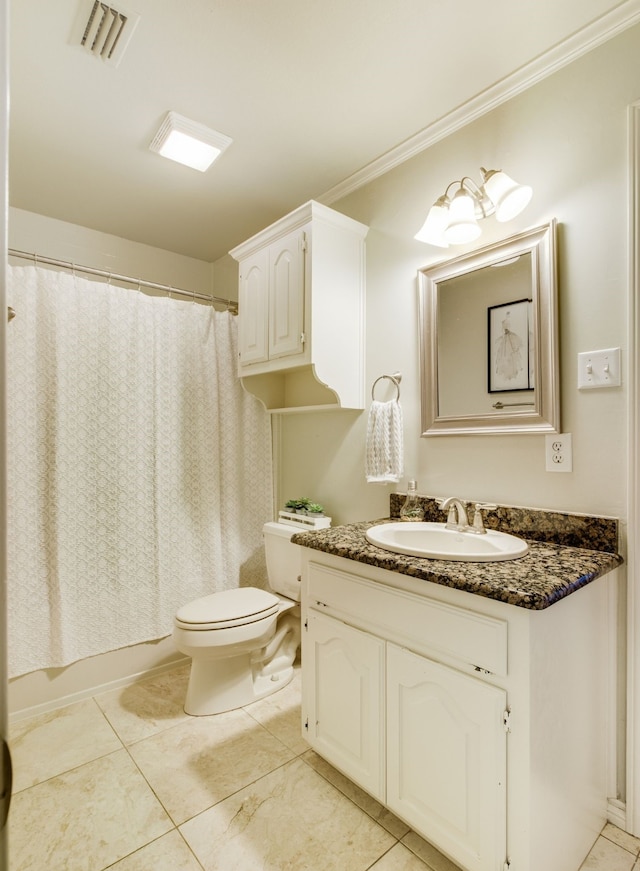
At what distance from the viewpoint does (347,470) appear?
86.1 inches

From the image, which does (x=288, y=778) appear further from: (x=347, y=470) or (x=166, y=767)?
(x=347, y=470)

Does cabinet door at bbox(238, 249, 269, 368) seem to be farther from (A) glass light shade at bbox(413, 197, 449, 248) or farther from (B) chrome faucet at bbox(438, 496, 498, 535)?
(B) chrome faucet at bbox(438, 496, 498, 535)

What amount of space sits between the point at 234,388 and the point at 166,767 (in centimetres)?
172

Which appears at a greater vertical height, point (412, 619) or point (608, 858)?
point (412, 619)

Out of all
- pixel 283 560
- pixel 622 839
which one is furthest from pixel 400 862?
pixel 283 560

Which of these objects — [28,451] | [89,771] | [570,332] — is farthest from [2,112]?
[89,771]

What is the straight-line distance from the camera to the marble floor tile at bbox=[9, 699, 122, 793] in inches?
62.4

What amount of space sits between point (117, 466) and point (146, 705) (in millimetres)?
1073

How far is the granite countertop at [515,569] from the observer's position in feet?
3.18

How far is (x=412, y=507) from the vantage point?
1774 mm

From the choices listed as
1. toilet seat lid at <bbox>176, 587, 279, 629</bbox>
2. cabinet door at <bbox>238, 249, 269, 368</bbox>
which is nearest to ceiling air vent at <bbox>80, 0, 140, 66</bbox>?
cabinet door at <bbox>238, 249, 269, 368</bbox>

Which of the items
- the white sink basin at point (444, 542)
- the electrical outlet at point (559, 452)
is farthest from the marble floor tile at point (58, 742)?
the electrical outlet at point (559, 452)

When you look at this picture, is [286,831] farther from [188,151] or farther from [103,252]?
[103,252]

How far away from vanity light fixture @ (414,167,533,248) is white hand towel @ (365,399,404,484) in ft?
2.13
